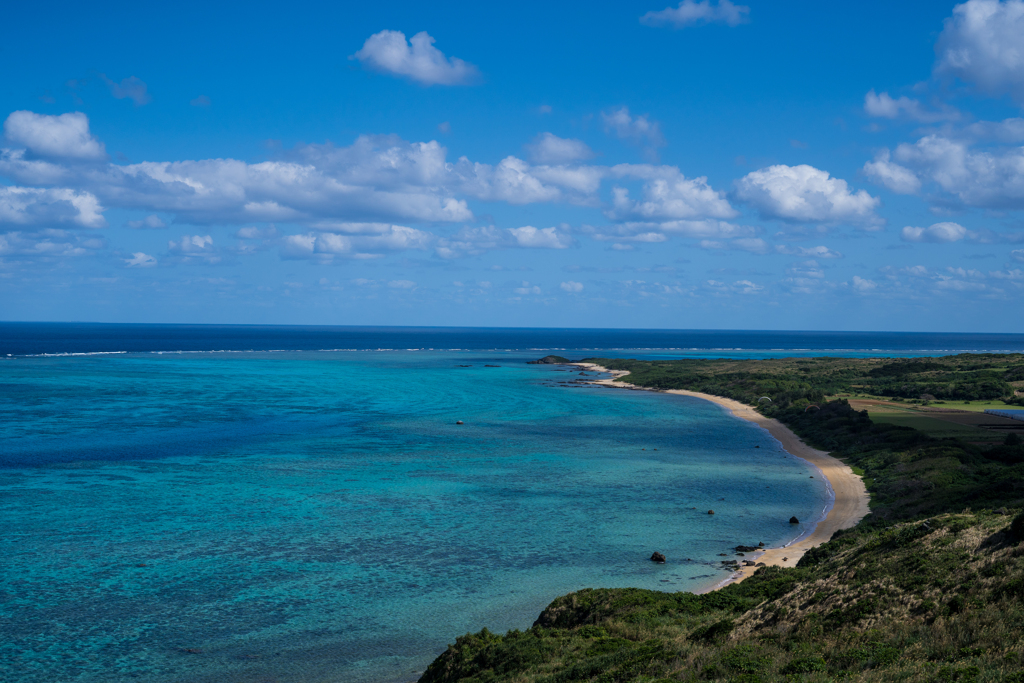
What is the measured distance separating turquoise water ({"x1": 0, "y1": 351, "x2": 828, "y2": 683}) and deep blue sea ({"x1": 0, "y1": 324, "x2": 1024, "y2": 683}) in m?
0.13

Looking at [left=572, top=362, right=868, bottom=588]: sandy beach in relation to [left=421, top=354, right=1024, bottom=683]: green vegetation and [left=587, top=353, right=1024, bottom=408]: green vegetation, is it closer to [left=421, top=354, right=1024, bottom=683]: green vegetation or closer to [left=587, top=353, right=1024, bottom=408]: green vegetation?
[left=421, top=354, right=1024, bottom=683]: green vegetation

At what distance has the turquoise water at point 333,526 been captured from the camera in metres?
23.4

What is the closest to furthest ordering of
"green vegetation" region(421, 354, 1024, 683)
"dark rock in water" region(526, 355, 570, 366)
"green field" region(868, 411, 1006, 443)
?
1. "green vegetation" region(421, 354, 1024, 683)
2. "green field" region(868, 411, 1006, 443)
3. "dark rock in water" region(526, 355, 570, 366)

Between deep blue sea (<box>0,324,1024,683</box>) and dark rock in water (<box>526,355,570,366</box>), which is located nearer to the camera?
deep blue sea (<box>0,324,1024,683</box>)

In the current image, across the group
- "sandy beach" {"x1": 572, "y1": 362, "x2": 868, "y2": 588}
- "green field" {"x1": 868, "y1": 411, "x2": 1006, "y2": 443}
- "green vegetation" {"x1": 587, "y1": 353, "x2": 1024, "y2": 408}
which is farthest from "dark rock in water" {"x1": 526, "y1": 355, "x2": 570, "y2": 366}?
"green field" {"x1": 868, "y1": 411, "x2": 1006, "y2": 443}

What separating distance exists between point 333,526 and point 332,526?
0.17ft

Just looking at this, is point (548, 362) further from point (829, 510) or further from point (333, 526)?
point (333, 526)

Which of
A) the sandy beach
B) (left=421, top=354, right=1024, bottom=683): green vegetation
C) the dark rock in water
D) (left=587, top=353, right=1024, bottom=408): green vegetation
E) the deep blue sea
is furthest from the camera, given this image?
the dark rock in water

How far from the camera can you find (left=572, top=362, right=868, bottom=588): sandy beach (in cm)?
3136

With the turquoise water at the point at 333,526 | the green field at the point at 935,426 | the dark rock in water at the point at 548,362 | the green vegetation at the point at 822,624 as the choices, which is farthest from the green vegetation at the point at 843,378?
the green vegetation at the point at 822,624

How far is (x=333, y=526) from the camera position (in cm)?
3666

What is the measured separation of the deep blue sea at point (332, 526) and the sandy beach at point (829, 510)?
3.78ft

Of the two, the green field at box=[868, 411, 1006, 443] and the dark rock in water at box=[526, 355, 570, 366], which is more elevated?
the dark rock in water at box=[526, 355, 570, 366]

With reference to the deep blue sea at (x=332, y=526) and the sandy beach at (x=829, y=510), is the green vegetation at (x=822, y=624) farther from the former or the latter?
the deep blue sea at (x=332, y=526)
